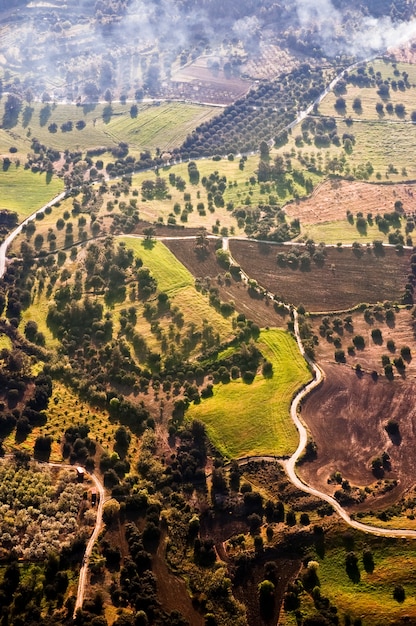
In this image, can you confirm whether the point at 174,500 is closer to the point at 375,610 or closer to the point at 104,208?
the point at 375,610

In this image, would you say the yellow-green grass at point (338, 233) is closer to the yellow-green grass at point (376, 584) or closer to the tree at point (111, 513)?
the yellow-green grass at point (376, 584)

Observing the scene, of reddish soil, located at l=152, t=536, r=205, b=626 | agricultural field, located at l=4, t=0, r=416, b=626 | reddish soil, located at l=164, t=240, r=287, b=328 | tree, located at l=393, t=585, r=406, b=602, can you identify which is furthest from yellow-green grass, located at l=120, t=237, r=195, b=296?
tree, located at l=393, t=585, r=406, b=602

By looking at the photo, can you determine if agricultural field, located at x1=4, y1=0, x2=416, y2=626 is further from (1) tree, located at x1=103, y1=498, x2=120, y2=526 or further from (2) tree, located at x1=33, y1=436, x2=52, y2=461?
(2) tree, located at x1=33, y1=436, x2=52, y2=461

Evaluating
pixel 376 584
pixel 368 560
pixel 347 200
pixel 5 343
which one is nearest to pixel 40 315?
pixel 5 343

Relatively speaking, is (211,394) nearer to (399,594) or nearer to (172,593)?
(172,593)

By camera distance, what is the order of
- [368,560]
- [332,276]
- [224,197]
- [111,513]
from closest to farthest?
[368,560]
[111,513]
[332,276]
[224,197]

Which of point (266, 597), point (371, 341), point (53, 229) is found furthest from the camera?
point (53, 229)
